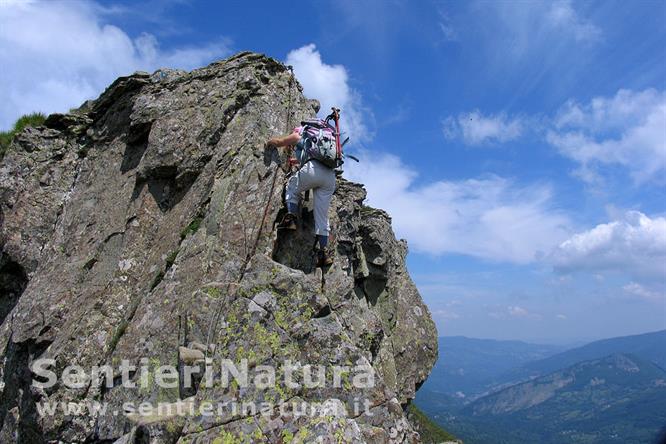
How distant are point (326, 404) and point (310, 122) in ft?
29.7

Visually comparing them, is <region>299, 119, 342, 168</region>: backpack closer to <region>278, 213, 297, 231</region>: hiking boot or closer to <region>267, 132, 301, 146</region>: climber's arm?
<region>267, 132, 301, 146</region>: climber's arm

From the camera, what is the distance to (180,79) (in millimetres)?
20016

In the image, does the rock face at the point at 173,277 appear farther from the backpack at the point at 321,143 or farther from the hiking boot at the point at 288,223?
the backpack at the point at 321,143

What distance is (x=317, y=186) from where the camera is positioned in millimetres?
15016

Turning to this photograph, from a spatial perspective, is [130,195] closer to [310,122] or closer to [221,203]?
[221,203]

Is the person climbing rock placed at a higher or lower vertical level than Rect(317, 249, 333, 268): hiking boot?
higher

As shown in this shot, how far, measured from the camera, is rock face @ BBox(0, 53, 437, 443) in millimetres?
10703

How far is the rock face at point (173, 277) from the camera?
35.1 ft

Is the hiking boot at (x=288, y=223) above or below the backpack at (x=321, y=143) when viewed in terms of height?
below

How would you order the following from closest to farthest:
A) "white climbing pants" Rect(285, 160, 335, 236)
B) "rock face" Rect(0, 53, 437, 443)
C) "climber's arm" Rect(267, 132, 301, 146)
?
1. "rock face" Rect(0, 53, 437, 443)
2. "white climbing pants" Rect(285, 160, 335, 236)
3. "climber's arm" Rect(267, 132, 301, 146)

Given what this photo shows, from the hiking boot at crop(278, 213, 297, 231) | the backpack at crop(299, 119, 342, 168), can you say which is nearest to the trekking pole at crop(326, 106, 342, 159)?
the backpack at crop(299, 119, 342, 168)

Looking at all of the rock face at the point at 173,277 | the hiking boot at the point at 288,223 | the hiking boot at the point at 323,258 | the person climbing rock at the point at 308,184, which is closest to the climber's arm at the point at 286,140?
the person climbing rock at the point at 308,184

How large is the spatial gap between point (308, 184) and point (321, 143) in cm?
142

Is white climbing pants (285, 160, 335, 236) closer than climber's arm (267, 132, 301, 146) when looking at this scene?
Yes
